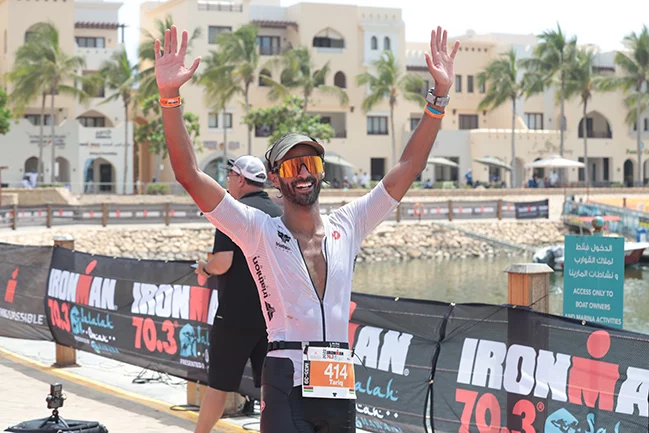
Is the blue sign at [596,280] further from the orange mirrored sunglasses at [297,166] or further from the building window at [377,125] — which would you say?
the building window at [377,125]

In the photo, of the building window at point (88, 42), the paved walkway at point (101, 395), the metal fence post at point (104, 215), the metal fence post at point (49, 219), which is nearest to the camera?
the paved walkway at point (101, 395)

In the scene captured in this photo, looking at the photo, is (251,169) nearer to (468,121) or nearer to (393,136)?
(393,136)

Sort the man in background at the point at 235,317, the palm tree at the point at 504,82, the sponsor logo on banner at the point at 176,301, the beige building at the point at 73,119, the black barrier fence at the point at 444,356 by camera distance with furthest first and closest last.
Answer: the palm tree at the point at 504,82 < the beige building at the point at 73,119 < the sponsor logo on banner at the point at 176,301 < the man in background at the point at 235,317 < the black barrier fence at the point at 444,356

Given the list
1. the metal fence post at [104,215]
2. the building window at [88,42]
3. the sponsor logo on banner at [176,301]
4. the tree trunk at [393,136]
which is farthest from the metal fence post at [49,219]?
the tree trunk at [393,136]

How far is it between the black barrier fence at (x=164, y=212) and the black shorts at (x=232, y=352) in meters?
26.0

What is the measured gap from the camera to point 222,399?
6289 mm

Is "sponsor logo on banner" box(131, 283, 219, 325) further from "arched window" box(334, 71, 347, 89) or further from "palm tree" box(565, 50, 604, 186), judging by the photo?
"palm tree" box(565, 50, 604, 186)

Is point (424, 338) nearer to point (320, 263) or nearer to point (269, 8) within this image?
point (320, 263)

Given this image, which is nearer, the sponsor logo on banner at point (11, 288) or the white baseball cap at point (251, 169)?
the white baseball cap at point (251, 169)

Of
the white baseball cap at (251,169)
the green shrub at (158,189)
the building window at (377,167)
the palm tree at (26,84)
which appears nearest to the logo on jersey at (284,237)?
the white baseball cap at (251,169)

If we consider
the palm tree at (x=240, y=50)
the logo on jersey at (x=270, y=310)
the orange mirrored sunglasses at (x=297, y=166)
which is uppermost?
the palm tree at (x=240, y=50)

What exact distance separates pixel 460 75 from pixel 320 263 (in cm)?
6926

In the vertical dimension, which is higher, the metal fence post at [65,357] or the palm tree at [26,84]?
the palm tree at [26,84]

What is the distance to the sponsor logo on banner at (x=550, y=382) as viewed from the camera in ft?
18.2
